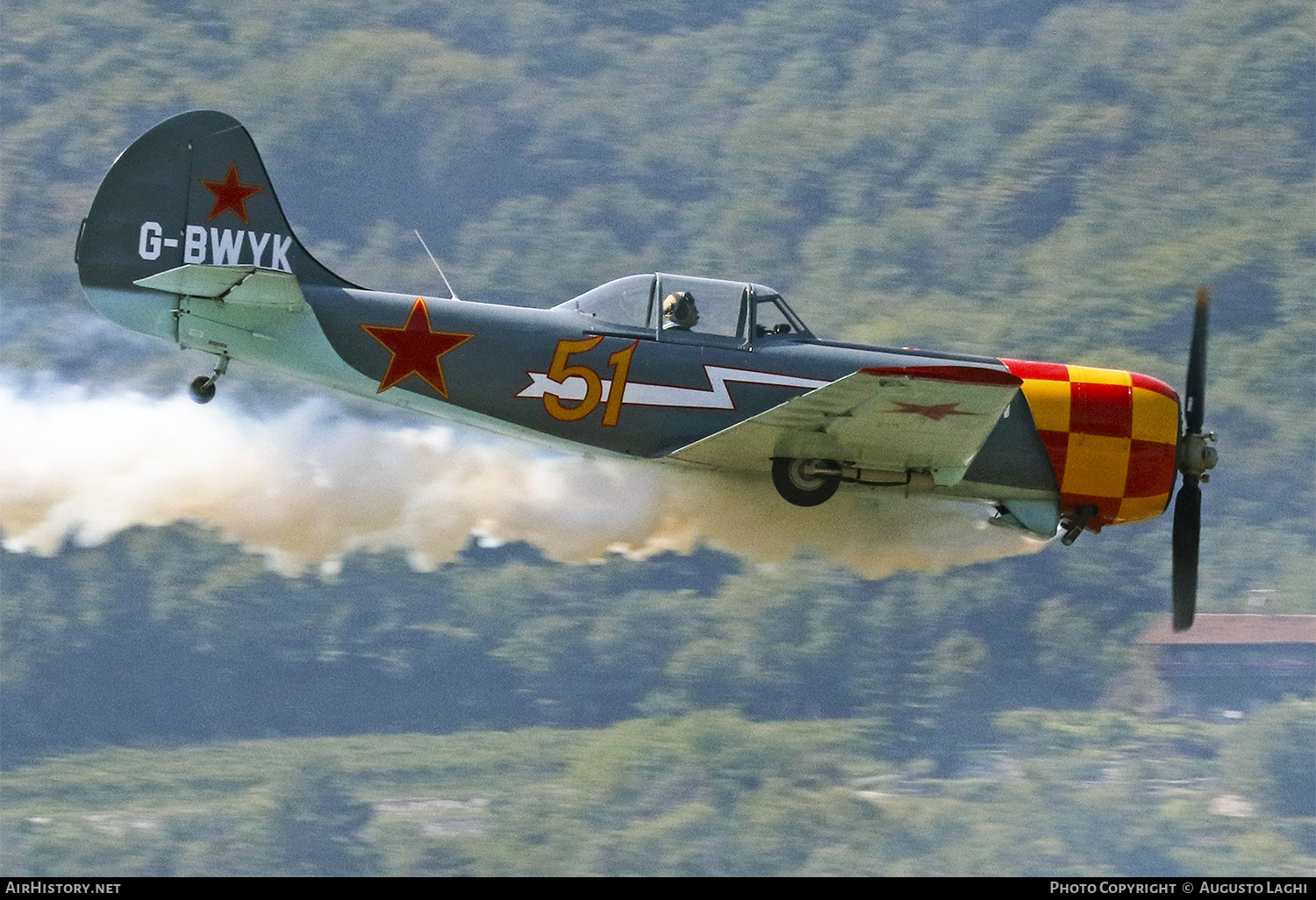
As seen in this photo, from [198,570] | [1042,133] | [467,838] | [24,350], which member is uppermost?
[1042,133]

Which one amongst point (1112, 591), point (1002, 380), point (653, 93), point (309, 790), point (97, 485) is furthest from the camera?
point (653, 93)

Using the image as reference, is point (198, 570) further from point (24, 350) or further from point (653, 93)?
point (653, 93)

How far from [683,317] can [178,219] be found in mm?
3720

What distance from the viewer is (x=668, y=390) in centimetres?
1180

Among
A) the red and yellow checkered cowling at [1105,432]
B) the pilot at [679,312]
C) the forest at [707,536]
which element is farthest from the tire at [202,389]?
the red and yellow checkered cowling at [1105,432]

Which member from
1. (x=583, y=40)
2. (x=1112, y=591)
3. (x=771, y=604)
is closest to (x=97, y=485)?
(x=771, y=604)

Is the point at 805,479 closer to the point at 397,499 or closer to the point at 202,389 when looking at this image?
the point at 397,499

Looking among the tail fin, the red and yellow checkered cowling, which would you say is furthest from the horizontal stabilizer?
the red and yellow checkered cowling

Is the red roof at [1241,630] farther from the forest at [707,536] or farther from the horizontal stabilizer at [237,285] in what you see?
the horizontal stabilizer at [237,285]

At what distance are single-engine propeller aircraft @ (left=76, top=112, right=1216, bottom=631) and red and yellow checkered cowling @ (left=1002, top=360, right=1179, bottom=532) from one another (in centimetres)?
1

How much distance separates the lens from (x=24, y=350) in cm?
5438

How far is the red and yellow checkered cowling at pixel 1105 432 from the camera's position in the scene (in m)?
12.2

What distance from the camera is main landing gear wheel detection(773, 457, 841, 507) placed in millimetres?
12156

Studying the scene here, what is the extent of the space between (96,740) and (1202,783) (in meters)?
28.5
